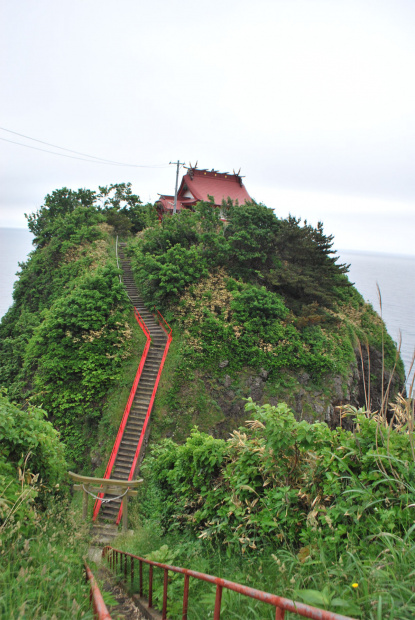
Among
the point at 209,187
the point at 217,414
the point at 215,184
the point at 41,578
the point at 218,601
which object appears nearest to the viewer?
the point at 218,601

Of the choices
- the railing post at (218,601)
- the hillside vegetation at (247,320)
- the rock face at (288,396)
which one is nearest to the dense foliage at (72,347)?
the hillside vegetation at (247,320)

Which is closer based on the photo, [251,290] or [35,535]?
[35,535]

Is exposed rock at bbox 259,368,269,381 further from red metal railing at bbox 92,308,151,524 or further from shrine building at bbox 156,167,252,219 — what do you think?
shrine building at bbox 156,167,252,219

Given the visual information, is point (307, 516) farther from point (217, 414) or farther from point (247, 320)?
point (247, 320)

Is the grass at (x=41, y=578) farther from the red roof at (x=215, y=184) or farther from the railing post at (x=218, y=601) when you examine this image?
the red roof at (x=215, y=184)

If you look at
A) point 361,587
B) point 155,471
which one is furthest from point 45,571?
point 155,471

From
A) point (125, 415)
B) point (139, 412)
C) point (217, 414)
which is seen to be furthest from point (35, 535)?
point (217, 414)

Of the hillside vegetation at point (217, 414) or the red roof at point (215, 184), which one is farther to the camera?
the red roof at point (215, 184)

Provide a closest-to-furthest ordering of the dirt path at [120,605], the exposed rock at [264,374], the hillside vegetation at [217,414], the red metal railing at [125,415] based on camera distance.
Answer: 1. the hillside vegetation at [217,414]
2. the dirt path at [120,605]
3. the red metal railing at [125,415]
4. the exposed rock at [264,374]

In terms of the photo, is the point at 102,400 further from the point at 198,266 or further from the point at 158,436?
the point at 198,266

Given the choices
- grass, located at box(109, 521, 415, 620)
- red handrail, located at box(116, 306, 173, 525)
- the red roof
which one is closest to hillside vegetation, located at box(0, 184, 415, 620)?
grass, located at box(109, 521, 415, 620)

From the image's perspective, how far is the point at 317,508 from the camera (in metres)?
4.43

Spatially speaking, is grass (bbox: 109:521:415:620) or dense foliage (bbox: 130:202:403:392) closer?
grass (bbox: 109:521:415:620)

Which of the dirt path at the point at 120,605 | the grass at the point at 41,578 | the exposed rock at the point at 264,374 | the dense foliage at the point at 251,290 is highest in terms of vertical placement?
the dense foliage at the point at 251,290
